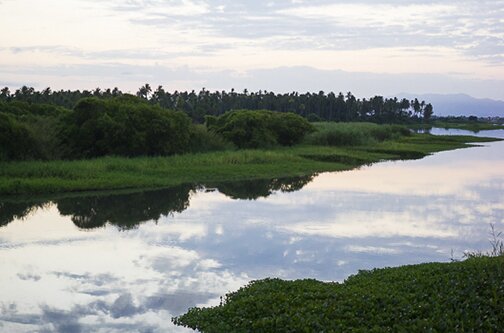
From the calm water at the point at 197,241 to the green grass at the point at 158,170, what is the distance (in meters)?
2.06

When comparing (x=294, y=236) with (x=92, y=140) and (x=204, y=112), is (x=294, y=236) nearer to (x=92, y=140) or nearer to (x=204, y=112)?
(x=92, y=140)

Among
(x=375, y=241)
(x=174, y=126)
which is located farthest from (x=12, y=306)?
(x=174, y=126)

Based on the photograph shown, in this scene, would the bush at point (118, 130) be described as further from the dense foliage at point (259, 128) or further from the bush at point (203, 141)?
the dense foliage at point (259, 128)

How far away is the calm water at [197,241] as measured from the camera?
40.7ft

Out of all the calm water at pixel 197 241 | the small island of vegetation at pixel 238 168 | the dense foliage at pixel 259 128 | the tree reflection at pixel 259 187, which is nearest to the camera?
the small island of vegetation at pixel 238 168

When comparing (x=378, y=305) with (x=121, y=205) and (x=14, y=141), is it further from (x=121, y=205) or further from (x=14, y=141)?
(x=14, y=141)

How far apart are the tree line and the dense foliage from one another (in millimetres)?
21555

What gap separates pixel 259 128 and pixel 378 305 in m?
41.6

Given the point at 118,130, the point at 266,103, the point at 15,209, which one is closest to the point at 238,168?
the point at 118,130

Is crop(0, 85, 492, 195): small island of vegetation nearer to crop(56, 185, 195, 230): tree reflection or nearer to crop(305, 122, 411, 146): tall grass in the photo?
crop(305, 122, 411, 146): tall grass

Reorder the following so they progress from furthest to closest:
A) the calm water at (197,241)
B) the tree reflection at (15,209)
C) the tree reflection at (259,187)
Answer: the tree reflection at (259,187), the tree reflection at (15,209), the calm water at (197,241)

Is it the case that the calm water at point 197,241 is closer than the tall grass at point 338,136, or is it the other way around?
the calm water at point 197,241

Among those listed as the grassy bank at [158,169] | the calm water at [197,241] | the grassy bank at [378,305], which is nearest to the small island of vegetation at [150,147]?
the grassy bank at [158,169]

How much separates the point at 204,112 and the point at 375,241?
7046 centimetres
